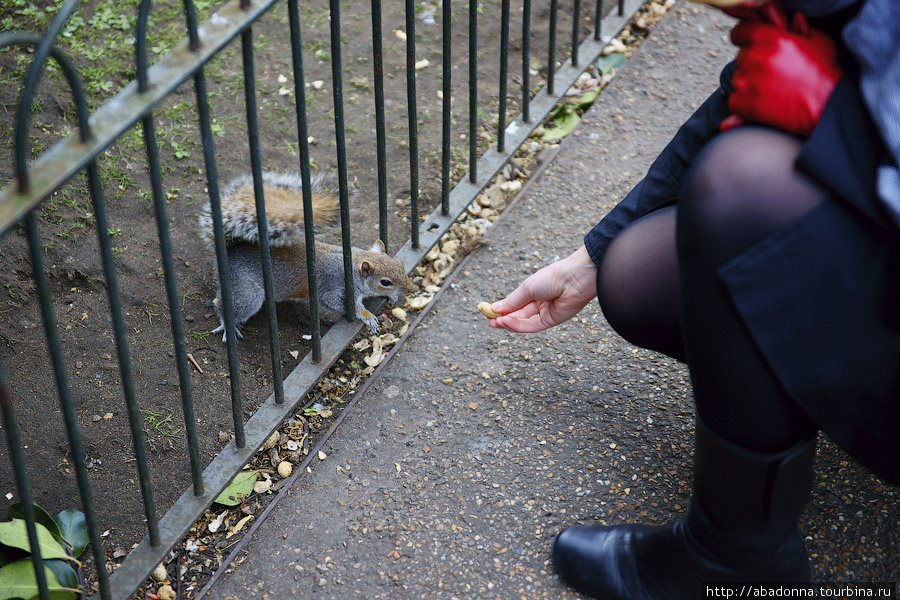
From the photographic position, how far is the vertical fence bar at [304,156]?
1794mm

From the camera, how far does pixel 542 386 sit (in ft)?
7.30

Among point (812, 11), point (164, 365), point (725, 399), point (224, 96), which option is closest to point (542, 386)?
point (725, 399)

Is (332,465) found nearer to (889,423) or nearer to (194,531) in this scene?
(194,531)

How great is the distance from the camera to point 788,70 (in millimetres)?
1255

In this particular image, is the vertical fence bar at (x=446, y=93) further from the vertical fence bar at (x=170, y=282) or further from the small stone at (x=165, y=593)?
the small stone at (x=165, y=593)

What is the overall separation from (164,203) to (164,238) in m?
0.08

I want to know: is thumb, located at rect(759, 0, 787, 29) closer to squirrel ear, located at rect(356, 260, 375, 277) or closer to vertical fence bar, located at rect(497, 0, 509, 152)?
vertical fence bar, located at rect(497, 0, 509, 152)

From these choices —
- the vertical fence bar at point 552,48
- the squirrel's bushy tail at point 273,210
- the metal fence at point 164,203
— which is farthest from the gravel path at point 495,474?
the vertical fence bar at point 552,48

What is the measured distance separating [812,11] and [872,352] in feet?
1.64

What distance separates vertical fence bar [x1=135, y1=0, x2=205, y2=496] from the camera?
54.9 inches

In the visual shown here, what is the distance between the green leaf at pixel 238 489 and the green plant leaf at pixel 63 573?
353mm

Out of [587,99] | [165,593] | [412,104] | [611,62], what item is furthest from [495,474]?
[611,62]

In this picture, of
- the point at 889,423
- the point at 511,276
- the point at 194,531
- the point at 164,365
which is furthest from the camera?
the point at 511,276

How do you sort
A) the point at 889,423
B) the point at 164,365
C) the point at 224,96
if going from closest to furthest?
the point at 889,423 < the point at 164,365 < the point at 224,96
